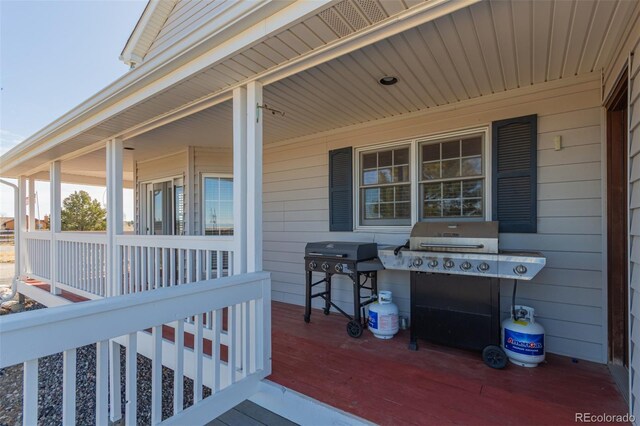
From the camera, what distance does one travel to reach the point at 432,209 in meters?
3.56

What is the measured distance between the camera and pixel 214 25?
82.0 inches

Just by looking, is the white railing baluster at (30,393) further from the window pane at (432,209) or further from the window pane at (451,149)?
the window pane at (451,149)

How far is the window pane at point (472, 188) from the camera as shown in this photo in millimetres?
3271

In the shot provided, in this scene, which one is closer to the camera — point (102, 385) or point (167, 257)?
point (102, 385)

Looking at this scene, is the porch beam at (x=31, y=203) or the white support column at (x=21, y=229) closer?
the white support column at (x=21, y=229)

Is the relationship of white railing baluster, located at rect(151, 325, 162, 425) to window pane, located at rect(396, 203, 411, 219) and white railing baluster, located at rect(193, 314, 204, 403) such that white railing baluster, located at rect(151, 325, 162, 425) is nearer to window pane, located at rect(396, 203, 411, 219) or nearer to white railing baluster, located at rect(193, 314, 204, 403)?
white railing baluster, located at rect(193, 314, 204, 403)

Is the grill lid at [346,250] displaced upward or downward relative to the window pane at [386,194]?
downward

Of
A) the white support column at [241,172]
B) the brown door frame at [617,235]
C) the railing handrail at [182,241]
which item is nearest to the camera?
the brown door frame at [617,235]

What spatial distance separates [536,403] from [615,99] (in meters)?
2.26

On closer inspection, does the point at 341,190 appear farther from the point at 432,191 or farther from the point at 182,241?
the point at 182,241

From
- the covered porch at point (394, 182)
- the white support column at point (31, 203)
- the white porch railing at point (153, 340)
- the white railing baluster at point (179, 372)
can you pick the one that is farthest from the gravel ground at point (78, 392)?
the white support column at point (31, 203)

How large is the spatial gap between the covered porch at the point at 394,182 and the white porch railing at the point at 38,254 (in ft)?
6.57

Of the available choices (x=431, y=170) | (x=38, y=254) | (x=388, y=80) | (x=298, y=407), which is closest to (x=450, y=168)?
(x=431, y=170)

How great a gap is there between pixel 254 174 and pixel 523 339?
100 inches
